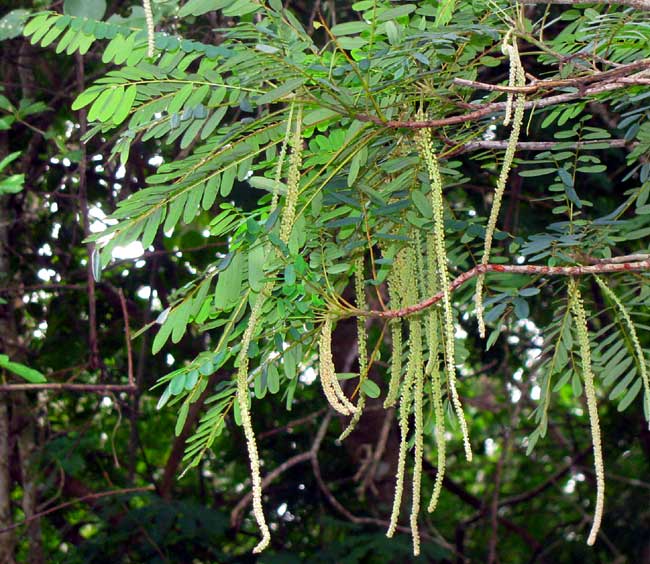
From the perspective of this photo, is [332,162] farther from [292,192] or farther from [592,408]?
[592,408]

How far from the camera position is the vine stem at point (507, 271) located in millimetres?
1256

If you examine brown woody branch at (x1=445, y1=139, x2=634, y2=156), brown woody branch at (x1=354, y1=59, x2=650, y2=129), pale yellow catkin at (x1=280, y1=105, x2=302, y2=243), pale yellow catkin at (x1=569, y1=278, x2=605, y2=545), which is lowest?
pale yellow catkin at (x1=569, y1=278, x2=605, y2=545)

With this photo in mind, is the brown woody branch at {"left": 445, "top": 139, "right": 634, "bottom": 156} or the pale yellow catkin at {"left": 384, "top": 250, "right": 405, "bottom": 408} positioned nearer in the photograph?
the pale yellow catkin at {"left": 384, "top": 250, "right": 405, "bottom": 408}

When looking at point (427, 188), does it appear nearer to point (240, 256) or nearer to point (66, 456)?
point (240, 256)

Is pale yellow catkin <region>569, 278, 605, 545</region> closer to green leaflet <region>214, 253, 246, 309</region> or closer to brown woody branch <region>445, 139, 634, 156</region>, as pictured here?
brown woody branch <region>445, 139, 634, 156</region>

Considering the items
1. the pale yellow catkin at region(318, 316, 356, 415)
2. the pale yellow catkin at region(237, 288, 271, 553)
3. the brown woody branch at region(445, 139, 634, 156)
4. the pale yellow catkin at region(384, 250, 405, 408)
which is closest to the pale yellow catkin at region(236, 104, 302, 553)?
the pale yellow catkin at region(237, 288, 271, 553)

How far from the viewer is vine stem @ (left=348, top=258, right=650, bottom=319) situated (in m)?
1.26

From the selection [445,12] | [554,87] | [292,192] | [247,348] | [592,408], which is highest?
[445,12]

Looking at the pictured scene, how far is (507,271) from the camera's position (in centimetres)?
133

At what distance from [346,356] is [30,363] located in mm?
1067

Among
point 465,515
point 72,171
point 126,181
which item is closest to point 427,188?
point 126,181

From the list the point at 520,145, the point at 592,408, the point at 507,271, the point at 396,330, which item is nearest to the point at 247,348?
the point at 396,330

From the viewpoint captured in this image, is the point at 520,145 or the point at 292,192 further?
the point at 520,145

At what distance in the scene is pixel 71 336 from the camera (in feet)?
10.7
